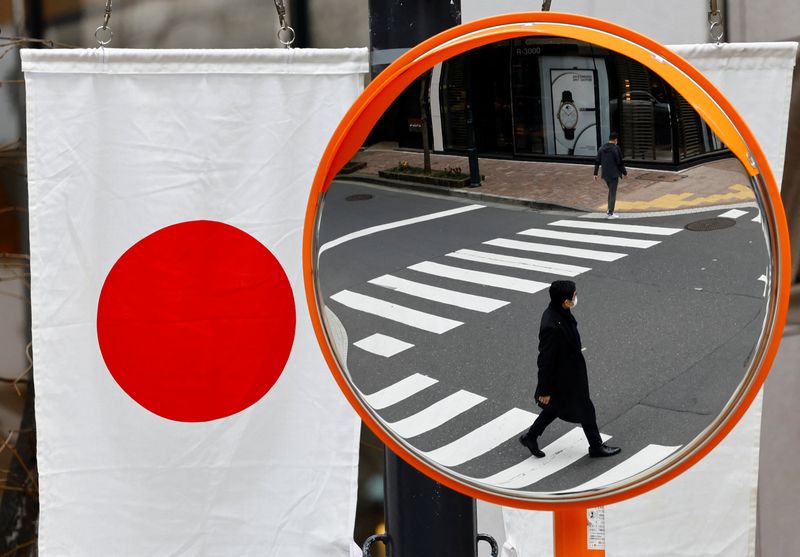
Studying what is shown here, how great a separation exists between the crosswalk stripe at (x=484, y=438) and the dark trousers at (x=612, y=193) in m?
0.27

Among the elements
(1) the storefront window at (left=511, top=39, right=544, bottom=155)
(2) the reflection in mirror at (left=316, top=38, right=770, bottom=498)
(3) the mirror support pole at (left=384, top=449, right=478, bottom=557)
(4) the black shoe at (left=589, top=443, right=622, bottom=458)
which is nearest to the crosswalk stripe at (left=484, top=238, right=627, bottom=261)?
(2) the reflection in mirror at (left=316, top=38, right=770, bottom=498)

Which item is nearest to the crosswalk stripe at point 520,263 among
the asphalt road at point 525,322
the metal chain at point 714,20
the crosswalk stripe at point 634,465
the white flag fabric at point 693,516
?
the asphalt road at point 525,322

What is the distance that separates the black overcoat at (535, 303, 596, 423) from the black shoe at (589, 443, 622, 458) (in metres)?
0.03

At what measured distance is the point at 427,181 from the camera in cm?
111

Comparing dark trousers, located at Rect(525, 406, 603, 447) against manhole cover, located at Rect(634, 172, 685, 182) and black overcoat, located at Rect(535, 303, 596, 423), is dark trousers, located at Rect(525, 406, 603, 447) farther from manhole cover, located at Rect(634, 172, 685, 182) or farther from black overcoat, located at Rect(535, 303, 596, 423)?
manhole cover, located at Rect(634, 172, 685, 182)

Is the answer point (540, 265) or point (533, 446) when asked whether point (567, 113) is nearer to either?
point (540, 265)

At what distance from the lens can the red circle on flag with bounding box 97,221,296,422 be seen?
1910 mm

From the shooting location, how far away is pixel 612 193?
104 centimetres

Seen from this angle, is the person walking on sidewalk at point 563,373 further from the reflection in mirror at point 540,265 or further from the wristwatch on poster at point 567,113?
the wristwatch on poster at point 567,113

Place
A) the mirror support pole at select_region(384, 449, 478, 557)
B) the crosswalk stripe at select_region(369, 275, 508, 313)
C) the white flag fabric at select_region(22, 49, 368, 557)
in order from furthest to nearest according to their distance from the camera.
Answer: the white flag fabric at select_region(22, 49, 368, 557), the mirror support pole at select_region(384, 449, 478, 557), the crosswalk stripe at select_region(369, 275, 508, 313)

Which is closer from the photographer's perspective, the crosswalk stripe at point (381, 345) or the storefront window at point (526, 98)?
the storefront window at point (526, 98)

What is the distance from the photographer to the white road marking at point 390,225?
1088 mm

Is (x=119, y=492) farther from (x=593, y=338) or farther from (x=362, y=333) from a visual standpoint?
(x=593, y=338)

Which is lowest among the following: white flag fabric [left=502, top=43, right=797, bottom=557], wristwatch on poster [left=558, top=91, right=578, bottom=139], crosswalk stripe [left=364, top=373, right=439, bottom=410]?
white flag fabric [left=502, top=43, right=797, bottom=557]
